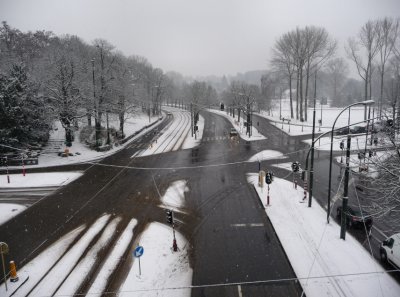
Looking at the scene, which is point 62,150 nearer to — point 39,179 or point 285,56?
point 39,179

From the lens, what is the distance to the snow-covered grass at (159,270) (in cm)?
1529

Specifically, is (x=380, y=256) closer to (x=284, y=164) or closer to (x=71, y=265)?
(x=71, y=265)

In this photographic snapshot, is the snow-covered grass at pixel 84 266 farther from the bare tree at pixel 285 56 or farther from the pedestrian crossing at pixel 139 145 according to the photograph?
the bare tree at pixel 285 56

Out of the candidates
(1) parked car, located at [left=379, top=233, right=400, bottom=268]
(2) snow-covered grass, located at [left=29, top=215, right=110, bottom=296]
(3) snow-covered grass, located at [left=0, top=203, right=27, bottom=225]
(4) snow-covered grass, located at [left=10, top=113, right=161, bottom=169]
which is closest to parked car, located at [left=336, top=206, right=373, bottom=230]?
(1) parked car, located at [left=379, top=233, right=400, bottom=268]

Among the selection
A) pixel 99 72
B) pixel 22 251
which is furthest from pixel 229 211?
pixel 99 72

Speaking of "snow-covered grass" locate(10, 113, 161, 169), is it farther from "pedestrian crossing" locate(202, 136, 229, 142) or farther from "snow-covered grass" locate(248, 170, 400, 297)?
"snow-covered grass" locate(248, 170, 400, 297)

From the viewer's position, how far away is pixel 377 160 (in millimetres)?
17891

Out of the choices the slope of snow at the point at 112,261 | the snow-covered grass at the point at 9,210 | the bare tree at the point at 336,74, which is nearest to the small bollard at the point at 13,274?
the slope of snow at the point at 112,261

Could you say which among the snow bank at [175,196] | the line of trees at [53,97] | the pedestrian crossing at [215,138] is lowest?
the snow bank at [175,196]

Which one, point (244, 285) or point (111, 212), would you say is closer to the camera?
point (244, 285)

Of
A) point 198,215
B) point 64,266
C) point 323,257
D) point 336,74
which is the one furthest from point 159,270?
point 336,74

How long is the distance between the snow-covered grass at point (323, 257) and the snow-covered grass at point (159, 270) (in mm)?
5566

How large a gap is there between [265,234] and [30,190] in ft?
70.7

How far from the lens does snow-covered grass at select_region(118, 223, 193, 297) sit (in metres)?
15.3
